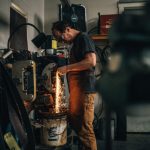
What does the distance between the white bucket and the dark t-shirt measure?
1.43 feet

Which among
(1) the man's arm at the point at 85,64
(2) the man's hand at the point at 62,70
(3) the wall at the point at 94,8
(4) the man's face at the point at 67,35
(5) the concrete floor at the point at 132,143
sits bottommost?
(5) the concrete floor at the point at 132,143

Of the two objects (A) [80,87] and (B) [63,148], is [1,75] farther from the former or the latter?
(B) [63,148]

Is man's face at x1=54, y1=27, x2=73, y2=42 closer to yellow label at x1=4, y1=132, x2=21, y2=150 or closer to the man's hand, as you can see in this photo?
the man's hand

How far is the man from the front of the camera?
2.66 m

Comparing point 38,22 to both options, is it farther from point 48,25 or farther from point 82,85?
point 82,85

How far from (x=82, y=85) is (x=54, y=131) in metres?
0.61

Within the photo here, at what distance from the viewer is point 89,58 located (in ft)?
8.64

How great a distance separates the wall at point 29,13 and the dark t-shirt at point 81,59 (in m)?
Answer: 0.95

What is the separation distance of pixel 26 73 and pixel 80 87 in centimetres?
54

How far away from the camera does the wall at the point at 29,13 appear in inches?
129

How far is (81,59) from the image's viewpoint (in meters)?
Answer: 2.73

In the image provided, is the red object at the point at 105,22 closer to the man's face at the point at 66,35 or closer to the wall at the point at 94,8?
the wall at the point at 94,8

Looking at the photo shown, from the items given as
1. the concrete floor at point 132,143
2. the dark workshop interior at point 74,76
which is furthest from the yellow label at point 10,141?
the concrete floor at point 132,143

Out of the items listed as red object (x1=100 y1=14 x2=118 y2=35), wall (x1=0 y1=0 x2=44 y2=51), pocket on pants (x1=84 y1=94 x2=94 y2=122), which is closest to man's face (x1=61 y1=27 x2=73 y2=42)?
pocket on pants (x1=84 y1=94 x2=94 y2=122)
